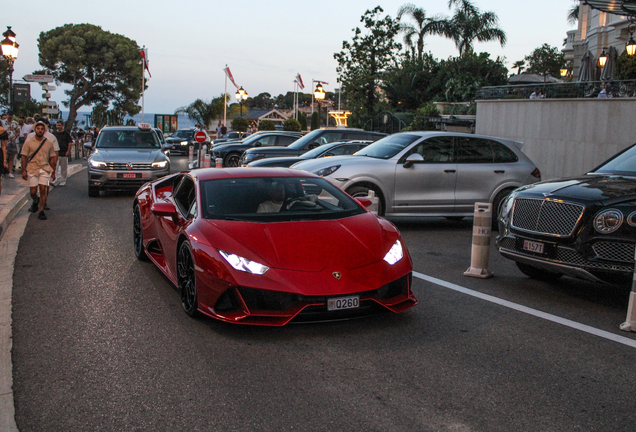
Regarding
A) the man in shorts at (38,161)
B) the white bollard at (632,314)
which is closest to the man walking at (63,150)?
the man in shorts at (38,161)

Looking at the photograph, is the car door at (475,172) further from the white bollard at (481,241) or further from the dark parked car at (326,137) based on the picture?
the dark parked car at (326,137)

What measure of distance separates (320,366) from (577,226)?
3.23 metres

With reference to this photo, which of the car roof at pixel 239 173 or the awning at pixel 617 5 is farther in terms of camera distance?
the awning at pixel 617 5

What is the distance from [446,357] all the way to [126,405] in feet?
7.65

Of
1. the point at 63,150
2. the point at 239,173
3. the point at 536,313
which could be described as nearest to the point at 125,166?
the point at 63,150

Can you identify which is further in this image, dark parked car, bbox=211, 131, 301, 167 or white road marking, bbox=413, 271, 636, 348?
dark parked car, bbox=211, 131, 301, 167

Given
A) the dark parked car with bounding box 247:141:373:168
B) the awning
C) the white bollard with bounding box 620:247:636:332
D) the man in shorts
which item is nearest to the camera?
the white bollard with bounding box 620:247:636:332

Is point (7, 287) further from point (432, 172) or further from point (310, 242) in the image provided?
point (432, 172)

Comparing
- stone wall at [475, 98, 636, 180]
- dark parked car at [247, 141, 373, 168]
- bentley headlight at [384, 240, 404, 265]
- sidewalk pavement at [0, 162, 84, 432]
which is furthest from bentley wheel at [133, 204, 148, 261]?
stone wall at [475, 98, 636, 180]

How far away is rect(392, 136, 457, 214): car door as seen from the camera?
11.5m

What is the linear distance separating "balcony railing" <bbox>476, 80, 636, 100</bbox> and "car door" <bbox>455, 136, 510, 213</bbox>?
25.5 feet

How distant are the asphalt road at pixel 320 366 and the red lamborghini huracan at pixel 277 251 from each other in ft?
0.96

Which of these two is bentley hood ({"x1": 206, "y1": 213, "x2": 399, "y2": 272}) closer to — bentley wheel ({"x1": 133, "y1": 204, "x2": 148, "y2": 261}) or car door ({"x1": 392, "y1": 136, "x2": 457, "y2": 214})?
bentley wheel ({"x1": 133, "y1": 204, "x2": 148, "y2": 261})

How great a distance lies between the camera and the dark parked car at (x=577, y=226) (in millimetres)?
6152
